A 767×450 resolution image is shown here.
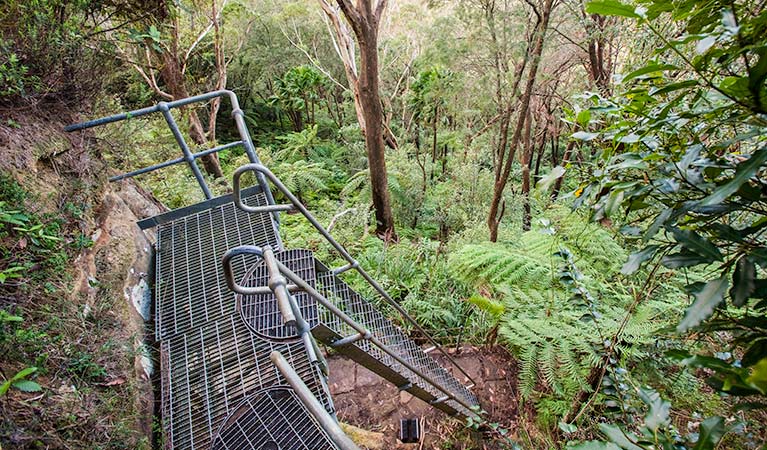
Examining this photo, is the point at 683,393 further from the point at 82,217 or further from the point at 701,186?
the point at 82,217

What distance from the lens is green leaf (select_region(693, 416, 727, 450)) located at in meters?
0.81

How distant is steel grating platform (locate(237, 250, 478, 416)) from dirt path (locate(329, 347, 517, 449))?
0.28 meters

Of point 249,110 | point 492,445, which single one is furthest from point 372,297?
point 249,110

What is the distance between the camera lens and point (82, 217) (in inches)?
98.9

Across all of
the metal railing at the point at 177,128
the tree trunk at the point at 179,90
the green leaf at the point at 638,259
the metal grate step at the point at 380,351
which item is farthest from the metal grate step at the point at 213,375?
the tree trunk at the point at 179,90

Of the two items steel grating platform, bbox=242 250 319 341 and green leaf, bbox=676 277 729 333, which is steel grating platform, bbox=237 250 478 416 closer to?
steel grating platform, bbox=242 250 319 341

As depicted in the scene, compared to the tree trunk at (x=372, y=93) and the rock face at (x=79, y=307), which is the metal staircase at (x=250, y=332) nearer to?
the rock face at (x=79, y=307)

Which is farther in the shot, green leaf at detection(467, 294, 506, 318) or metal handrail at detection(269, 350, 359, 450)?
green leaf at detection(467, 294, 506, 318)

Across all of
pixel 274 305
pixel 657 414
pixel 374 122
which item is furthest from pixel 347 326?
pixel 374 122

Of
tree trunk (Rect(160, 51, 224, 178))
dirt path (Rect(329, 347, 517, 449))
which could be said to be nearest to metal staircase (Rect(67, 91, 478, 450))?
dirt path (Rect(329, 347, 517, 449))

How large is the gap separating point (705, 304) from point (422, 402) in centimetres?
328

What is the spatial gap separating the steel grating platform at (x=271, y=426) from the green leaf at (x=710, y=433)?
1587 millimetres

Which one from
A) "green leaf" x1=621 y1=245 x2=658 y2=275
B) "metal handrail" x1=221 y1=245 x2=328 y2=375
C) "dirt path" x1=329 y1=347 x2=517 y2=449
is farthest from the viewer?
"dirt path" x1=329 y1=347 x2=517 y2=449

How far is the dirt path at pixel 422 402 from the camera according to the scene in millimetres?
3324
